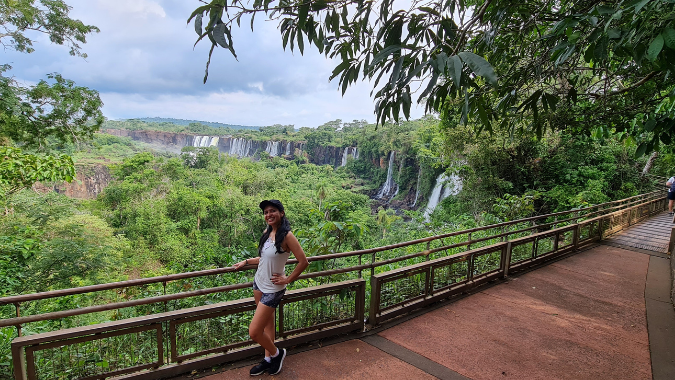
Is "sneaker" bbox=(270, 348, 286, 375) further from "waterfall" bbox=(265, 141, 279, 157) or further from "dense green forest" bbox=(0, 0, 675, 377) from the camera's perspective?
"waterfall" bbox=(265, 141, 279, 157)

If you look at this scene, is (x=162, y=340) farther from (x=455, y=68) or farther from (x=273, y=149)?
(x=273, y=149)

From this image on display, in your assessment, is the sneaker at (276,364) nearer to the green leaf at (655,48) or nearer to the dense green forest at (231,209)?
the dense green forest at (231,209)

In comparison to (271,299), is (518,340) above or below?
below

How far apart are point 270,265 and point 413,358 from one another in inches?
64.0

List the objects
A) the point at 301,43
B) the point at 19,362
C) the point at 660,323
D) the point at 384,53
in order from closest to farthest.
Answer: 1. the point at 384,53
2. the point at 301,43
3. the point at 19,362
4. the point at 660,323

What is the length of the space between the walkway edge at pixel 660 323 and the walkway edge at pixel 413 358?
188cm

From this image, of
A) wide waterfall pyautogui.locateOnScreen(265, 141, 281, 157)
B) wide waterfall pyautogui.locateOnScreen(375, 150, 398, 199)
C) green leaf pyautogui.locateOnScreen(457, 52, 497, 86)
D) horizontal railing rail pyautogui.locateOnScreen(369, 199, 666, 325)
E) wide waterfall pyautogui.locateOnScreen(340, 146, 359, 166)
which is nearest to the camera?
green leaf pyautogui.locateOnScreen(457, 52, 497, 86)

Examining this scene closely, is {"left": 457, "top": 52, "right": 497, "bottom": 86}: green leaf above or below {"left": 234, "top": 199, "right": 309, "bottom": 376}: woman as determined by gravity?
above

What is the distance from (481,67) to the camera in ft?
3.48

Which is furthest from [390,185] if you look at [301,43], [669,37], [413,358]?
[669,37]

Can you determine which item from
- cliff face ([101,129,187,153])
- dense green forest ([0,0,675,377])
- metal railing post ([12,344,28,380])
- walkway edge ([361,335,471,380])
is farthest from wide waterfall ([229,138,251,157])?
metal railing post ([12,344,28,380])

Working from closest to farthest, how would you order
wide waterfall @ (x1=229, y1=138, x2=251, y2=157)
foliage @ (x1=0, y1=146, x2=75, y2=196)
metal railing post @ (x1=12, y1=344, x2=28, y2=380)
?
metal railing post @ (x1=12, y1=344, x2=28, y2=380)
foliage @ (x1=0, y1=146, x2=75, y2=196)
wide waterfall @ (x1=229, y1=138, x2=251, y2=157)

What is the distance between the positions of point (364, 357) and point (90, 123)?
13.1 metres

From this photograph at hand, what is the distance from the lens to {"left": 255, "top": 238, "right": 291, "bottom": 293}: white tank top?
8.64ft
